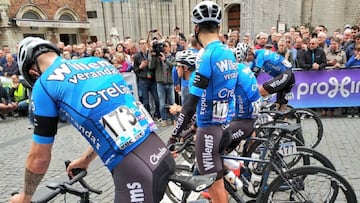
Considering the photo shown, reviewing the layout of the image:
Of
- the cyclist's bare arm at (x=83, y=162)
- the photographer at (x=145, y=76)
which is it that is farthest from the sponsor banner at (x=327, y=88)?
the cyclist's bare arm at (x=83, y=162)

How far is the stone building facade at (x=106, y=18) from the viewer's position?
20.9 metres

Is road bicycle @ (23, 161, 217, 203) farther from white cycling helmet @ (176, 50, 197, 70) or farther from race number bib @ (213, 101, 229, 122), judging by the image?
white cycling helmet @ (176, 50, 197, 70)

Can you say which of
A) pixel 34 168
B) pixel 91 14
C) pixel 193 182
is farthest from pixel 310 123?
pixel 91 14

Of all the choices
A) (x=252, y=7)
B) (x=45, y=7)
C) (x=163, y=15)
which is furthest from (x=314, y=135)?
(x=45, y=7)

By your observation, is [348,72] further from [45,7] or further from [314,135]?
[45,7]

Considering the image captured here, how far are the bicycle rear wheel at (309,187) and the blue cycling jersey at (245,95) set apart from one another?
1.00 metres

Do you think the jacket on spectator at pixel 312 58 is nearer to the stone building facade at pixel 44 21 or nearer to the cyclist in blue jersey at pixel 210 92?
the cyclist in blue jersey at pixel 210 92

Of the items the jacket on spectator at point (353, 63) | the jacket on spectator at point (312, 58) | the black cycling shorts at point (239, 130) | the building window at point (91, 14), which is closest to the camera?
the black cycling shorts at point (239, 130)

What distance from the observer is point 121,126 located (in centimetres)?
189

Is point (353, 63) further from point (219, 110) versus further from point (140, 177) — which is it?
point (140, 177)

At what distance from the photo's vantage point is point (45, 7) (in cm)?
2355

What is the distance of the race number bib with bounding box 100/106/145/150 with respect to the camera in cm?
187

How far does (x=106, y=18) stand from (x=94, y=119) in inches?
820

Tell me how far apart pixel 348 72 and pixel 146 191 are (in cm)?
734
